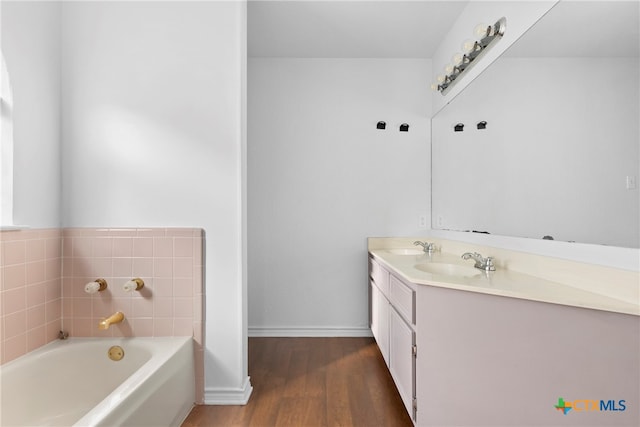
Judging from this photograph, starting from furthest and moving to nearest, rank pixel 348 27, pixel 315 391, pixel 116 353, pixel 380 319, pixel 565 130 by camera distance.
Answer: pixel 348 27, pixel 380 319, pixel 315 391, pixel 116 353, pixel 565 130

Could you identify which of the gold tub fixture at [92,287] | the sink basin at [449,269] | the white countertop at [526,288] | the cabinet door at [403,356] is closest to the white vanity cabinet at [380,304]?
the cabinet door at [403,356]

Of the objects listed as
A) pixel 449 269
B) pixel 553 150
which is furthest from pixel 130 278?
pixel 553 150

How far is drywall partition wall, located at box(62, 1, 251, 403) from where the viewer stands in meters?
2.06

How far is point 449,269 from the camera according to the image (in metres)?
2.21

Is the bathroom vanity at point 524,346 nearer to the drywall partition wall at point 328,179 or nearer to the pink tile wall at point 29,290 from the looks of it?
the drywall partition wall at point 328,179

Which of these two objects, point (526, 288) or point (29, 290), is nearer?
point (526, 288)

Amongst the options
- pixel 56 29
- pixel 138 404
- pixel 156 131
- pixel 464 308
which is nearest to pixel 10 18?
pixel 56 29

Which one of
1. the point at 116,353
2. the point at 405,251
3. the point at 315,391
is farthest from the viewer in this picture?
the point at 405,251

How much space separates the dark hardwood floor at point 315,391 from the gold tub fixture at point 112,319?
673mm

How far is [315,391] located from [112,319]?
4.18 ft

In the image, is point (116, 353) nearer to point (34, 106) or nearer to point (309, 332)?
point (34, 106)

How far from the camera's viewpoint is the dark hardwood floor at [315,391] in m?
1.88

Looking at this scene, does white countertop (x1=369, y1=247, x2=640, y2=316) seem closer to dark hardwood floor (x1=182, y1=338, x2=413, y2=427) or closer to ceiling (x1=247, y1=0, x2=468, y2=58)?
dark hardwood floor (x1=182, y1=338, x2=413, y2=427)

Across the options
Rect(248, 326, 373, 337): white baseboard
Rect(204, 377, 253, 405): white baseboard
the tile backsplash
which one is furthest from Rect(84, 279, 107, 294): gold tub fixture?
Rect(248, 326, 373, 337): white baseboard
